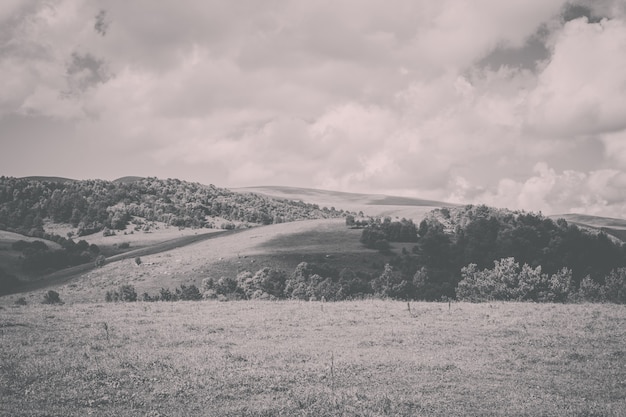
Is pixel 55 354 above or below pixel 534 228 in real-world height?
below

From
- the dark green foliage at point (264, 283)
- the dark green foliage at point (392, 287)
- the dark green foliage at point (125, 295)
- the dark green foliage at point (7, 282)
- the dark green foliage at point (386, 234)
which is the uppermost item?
the dark green foliage at point (386, 234)

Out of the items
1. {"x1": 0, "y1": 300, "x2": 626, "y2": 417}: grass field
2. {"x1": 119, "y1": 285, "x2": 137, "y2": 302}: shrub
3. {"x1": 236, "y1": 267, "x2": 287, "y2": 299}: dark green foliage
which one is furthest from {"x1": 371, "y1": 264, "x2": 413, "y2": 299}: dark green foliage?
{"x1": 0, "y1": 300, "x2": 626, "y2": 417}: grass field

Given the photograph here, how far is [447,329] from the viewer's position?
2277 centimetres

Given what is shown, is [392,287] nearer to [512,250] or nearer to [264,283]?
[264,283]

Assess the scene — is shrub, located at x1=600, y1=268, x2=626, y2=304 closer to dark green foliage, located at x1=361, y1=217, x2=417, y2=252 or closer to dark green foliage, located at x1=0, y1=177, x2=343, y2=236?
dark green foliage, located at x1=361, y1=217, x2=417, y2=252

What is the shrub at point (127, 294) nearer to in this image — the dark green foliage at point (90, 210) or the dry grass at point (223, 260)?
the dry grass at point (223, 260)

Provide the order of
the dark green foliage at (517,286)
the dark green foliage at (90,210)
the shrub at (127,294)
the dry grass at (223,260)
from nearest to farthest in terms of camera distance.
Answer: the dark green foliage at (517,286) → the shrub at (127,294) → the dry grass at (223,260) → the dark green foliage at (90,210)

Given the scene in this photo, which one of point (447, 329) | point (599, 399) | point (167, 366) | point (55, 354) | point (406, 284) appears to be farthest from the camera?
point (406, 284)

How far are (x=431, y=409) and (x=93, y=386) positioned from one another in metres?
10.3

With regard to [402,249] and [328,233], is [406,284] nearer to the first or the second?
[402,249]

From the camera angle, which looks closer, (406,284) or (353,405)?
(353,405)

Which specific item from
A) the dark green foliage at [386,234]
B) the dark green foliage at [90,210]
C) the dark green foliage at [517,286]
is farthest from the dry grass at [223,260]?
the dark green foliage at [90,210]

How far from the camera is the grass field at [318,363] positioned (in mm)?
12367

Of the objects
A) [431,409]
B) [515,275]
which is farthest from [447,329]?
[515,275]
